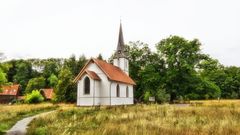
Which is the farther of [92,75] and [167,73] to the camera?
[167,73]

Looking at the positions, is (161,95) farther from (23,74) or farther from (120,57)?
(23,74)

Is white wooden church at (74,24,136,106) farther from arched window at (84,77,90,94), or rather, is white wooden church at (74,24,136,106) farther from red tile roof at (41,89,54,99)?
red tile roof at (41,89,54,99)

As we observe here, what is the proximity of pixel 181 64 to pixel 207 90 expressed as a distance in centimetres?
846

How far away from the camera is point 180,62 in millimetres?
49344

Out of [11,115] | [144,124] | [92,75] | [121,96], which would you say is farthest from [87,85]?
[144,124]

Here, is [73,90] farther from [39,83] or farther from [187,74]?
[39,83]

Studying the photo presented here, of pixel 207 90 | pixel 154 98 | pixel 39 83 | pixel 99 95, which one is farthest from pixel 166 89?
pixel 39 83

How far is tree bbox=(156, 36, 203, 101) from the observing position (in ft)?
163

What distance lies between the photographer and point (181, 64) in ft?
162

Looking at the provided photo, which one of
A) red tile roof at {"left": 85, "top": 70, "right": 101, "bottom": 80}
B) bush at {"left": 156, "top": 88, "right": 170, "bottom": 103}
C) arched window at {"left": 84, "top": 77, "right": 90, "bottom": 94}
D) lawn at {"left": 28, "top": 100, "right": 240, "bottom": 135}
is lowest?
lawn at {"left": 28, "top": 100, "right": 240, "bottom": 135}

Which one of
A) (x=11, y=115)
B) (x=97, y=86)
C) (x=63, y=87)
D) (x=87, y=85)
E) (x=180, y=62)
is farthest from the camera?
(x=63, y=87)

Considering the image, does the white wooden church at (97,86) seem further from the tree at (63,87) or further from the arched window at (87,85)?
the tree at (63,87)

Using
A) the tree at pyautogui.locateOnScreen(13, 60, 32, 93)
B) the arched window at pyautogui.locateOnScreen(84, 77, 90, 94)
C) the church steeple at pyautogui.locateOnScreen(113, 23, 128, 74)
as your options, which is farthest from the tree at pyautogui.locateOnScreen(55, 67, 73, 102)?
the tree at pyautogui.locateOnScreen(13, 60, 32, 93)

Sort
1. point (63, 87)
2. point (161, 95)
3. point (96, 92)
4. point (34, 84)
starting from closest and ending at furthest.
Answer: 1. point (96, 92)
2. point (63, 87)
3. point (161, 95)
4. point (34, 84)
